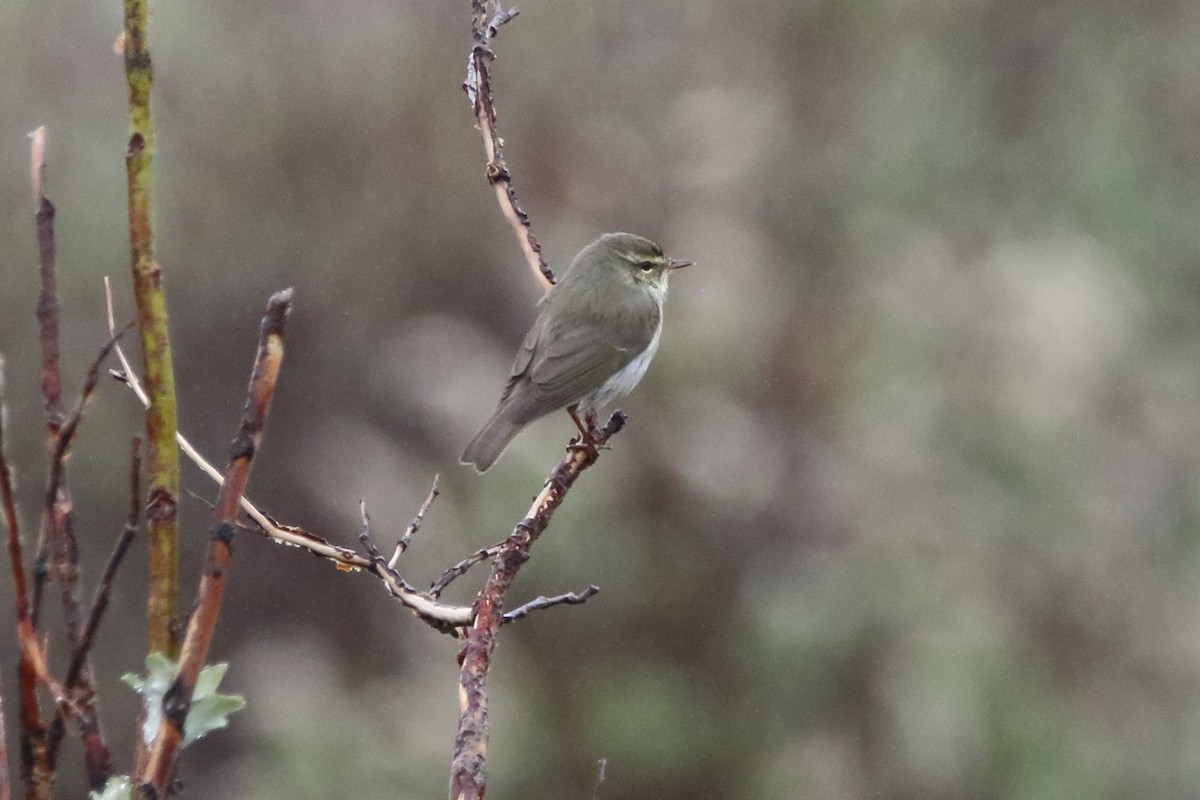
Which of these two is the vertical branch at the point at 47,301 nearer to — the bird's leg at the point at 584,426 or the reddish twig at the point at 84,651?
the reddish twig at the point at 84,651

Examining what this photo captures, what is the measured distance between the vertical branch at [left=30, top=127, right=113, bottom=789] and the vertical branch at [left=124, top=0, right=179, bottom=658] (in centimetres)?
4

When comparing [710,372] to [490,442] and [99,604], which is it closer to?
[490,442]

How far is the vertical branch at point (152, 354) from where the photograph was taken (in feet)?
2.39

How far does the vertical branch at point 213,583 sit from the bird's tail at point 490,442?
2618 mm

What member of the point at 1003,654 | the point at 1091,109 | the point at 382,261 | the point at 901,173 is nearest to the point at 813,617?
the point at 1003,654

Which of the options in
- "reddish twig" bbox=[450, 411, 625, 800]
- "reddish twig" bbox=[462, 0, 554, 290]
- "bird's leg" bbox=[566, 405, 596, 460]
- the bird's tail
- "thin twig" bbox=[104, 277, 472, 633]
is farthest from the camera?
the bird's tail


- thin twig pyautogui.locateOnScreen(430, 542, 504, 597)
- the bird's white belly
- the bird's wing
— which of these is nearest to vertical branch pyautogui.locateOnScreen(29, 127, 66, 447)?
thin twig pyautogui.locateOnScreen(430, 542, 504, 597)

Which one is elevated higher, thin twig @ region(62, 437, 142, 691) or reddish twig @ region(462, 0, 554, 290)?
reddish twig @ region(462, 0, 554, 290)

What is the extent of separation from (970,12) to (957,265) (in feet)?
5.47

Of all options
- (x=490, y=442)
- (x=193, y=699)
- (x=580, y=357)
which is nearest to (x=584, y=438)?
(x=490, y=442)

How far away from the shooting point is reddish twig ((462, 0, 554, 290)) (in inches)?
82.4

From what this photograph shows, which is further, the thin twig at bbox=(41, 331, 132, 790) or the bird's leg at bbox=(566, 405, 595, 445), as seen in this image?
the bird's leg at bbox=(566, 405, 595, 445)

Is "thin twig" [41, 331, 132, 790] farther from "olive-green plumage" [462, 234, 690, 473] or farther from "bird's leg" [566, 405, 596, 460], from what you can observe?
"olive-green plumage" [462, 234, 690, 473]

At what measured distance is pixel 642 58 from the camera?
6477 mm
